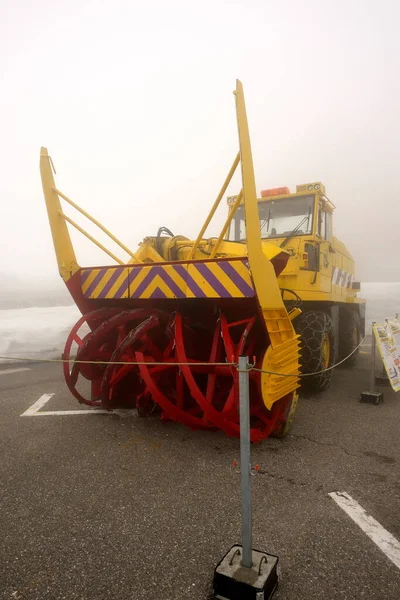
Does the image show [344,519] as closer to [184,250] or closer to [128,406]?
[128,406]

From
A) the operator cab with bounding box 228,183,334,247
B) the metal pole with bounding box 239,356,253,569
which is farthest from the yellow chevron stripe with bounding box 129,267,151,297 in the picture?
the operator cab with bounding box 228,183,334,247

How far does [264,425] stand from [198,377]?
831mm

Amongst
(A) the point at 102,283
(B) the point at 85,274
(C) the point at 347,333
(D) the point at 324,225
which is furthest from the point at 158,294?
(C) the point at 347,333

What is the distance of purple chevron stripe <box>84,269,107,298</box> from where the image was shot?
155 inches

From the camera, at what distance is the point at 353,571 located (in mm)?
1857

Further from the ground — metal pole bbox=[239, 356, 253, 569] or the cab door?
the cab door

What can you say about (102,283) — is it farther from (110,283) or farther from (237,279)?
(237,279)

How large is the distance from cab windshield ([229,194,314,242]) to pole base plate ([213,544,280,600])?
4.31 meters

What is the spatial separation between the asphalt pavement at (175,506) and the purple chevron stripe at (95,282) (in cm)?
136

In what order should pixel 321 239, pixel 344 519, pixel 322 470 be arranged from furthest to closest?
pixel 321 239 < pixel 322 470 < pixel 344 519

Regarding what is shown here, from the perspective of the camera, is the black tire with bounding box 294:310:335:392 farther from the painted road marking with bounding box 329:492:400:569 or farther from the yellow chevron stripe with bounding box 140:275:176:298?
the painted road marking with bounding box 329:492:400:569

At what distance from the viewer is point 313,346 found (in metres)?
4.75

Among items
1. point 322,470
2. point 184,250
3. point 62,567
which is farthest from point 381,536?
point 184,250

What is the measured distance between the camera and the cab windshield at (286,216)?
539 centimetres
